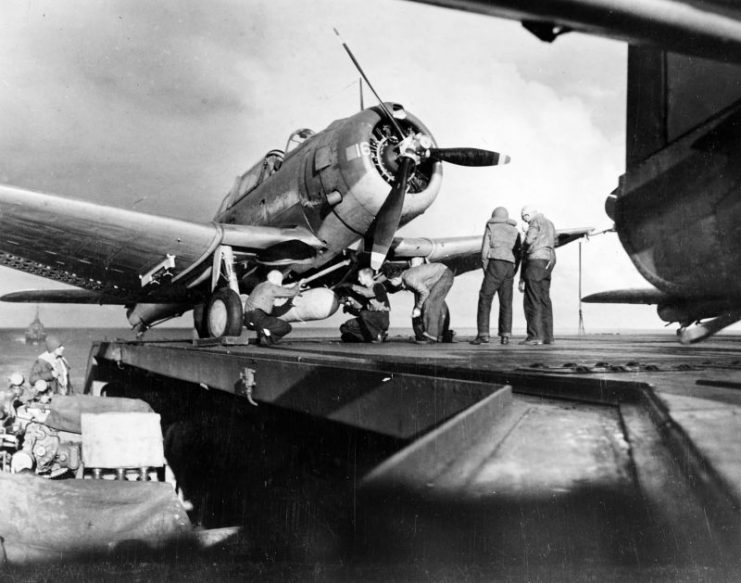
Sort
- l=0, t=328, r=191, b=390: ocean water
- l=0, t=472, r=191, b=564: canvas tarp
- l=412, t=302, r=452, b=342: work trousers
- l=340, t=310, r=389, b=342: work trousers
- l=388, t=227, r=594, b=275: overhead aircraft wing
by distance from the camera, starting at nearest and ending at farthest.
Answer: l=0, t=472, r=191, b=564: canvas tarp, l=412, t=302, r=452, b=342: work trousers, l=340, t=310, r=389, b=342: work trousers, l=388, t=227, r=594, b=275: overhead aircraft wing, l=0, t=328, r=191, b=390: ocean water

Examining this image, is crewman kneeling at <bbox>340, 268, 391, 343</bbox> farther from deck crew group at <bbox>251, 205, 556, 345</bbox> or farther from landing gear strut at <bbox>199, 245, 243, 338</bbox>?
landing gear strut at <bbox>199, 245, 243, 338</bbox>

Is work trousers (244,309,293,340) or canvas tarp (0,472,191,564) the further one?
work trousers (244,309,293,340)

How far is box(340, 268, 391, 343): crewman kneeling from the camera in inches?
274

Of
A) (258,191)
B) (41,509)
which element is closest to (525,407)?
(41,509)

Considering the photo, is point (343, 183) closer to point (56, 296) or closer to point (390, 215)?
point (390, 215)

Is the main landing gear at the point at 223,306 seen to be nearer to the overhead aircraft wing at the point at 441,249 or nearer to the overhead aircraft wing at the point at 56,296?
the overhead aircraft wing at the point at 441,249

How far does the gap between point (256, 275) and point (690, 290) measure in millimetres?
7815

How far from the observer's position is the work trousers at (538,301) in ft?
18.5

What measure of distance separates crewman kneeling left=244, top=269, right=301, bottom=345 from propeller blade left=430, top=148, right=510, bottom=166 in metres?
2.68

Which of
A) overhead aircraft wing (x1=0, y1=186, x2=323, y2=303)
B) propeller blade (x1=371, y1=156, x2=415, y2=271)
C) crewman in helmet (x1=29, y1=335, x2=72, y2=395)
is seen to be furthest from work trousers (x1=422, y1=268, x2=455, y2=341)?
crewman in helmet (x1=29, y1=335, x2=72, y2=395)

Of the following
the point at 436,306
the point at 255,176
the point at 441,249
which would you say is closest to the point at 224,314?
the point at 436,306

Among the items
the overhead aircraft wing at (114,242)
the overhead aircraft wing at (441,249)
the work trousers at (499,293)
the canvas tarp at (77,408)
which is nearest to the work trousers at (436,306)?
the work trousers at (499,293)

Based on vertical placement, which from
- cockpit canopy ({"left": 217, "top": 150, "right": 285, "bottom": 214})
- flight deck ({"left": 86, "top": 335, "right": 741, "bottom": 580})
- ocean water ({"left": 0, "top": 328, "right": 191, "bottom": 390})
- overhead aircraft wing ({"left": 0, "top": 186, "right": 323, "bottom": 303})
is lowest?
ocean water ({"left": 0, "top": 328, "right": 191, "bottom": 390})

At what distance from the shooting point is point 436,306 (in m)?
6.72
